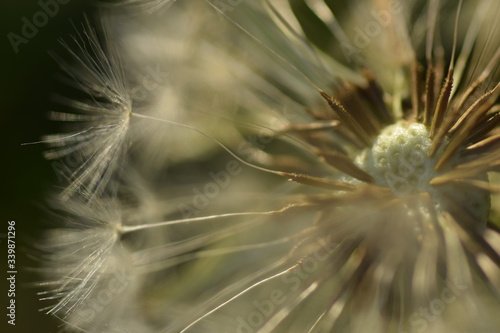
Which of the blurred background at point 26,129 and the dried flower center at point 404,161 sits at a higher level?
the blurred background at point 26,129

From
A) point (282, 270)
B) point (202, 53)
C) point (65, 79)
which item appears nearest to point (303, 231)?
point (282, 270)

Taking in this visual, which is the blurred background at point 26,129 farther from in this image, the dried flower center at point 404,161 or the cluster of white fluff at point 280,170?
the dried flower center at point 404,161

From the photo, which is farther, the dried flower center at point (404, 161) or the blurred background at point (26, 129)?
the blurred background at point (26, 129)

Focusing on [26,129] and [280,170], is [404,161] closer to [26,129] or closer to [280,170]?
[280,170]

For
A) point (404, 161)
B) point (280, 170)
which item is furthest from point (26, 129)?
point (404, 161)

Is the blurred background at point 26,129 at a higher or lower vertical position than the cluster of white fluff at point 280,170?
higher

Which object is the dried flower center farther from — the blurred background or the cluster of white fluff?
the blurred background

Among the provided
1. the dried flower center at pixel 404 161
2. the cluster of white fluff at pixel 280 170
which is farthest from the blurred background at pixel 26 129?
the dried flower center at pixel 404 161
